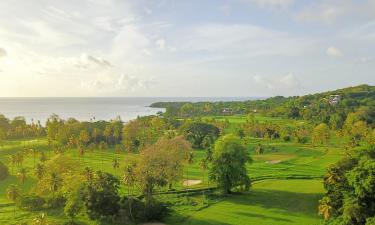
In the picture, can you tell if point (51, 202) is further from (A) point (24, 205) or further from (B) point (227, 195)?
(B) point (227, 195)

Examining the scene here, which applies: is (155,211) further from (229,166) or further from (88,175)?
(229,166)

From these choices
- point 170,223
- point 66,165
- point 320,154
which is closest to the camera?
point 170,223

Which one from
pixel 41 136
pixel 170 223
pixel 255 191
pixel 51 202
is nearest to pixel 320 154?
pixel 255 191

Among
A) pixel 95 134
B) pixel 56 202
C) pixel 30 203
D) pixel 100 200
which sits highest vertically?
pixel 95 134

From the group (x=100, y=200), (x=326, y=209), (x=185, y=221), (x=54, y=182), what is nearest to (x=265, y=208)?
(x=185, y=221)

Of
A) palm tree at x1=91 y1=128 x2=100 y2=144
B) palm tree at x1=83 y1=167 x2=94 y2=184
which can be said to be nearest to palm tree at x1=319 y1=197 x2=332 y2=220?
palm tree at x1=83 y1=167 x2=94 y2=184

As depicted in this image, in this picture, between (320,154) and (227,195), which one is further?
(320,154)
